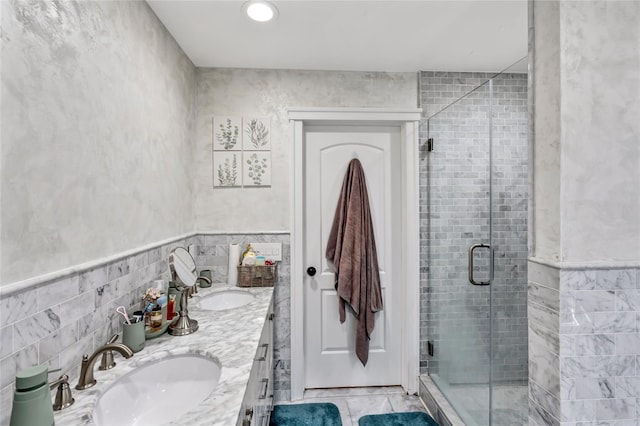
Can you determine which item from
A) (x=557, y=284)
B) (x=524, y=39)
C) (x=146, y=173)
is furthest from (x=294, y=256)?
(x=524, y=39)

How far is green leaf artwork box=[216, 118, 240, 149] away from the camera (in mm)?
2217

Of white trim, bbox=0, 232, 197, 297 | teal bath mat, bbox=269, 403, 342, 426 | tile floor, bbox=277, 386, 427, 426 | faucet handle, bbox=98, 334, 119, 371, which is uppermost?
white trim, bbox=0, 232, 197, 297

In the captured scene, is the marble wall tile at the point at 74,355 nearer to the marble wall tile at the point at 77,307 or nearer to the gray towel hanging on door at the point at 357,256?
the marble wall tile at the point at 77,307

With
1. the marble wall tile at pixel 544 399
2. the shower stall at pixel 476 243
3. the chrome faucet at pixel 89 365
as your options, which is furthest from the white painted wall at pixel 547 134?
the chrome faucet at pixel 89 365

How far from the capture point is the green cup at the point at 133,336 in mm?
1144

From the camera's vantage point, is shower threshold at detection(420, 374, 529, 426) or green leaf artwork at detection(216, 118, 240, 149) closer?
shower threshold at detection(420, 374, 529, 426)

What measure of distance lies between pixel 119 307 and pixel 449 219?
196 centimetres

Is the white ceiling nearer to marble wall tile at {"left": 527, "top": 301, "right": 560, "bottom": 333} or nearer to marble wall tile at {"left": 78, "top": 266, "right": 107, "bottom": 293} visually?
marble wall tile at {"left": 527, "top": 301, "right": 560, "bottom": 333}

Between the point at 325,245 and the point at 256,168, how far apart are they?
2.54ft

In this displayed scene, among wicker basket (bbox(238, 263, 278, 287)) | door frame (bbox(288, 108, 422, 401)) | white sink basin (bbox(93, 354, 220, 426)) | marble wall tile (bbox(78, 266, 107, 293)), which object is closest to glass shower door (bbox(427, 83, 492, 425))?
door frame (bbox(288, 108, 422, 401))

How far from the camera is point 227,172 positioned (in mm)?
2227

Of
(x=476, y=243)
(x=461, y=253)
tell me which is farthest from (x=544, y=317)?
(x=461, y=253)

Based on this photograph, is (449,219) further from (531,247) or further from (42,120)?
(42,120)

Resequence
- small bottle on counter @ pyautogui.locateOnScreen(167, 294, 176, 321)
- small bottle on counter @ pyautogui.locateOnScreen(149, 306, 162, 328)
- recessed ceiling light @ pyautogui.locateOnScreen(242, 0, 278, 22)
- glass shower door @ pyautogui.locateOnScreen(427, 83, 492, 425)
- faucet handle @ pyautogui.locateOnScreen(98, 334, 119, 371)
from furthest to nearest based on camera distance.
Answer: glass shower door @ pyautogui.locateOnScreen(427, 83, 492, 425) → recessed ceiling light @ pyautogui.locateOnScreen(242, 0, 278, 22) → small bottle on counter @ pyautogui.locateOnScreen(167, 294, 176, 321) → small bottle on counter @ pyautogui.locateOnScreen(149, 306, 162, 328) → faucet handle @ pyautogui.locateOnScreen(98, 334, 119, 371)
